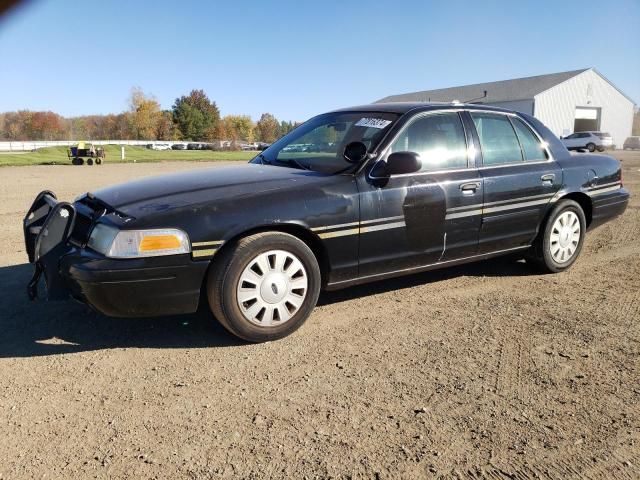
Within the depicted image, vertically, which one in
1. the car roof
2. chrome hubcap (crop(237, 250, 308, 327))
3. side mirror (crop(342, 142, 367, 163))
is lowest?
chrome hubcap (crop(237, 250, 308, 327))

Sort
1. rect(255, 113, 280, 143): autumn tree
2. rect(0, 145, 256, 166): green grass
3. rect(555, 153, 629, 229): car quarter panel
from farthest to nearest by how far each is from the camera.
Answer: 1. rect(255, 113, 280, 143): autumn tree
2. rect(0, 145, 256, 166): green grass
3. rect(555, 153, 629, 229): car quarter panel

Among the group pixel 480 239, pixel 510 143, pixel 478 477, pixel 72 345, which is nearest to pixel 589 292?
pixel 480 239

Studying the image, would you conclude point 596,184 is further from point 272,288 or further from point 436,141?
point 272,288

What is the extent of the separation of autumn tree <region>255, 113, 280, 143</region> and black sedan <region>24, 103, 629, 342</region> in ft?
349

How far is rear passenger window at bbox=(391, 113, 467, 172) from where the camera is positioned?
4215mm

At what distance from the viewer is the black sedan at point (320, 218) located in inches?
128

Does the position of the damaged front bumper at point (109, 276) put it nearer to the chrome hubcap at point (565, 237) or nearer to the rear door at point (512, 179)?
the rear door at point (512, 179)

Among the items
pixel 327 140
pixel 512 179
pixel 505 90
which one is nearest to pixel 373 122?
pixel 327 140

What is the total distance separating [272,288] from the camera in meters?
3.54

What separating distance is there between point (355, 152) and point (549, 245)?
7.43 ft

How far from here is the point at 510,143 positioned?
482cm

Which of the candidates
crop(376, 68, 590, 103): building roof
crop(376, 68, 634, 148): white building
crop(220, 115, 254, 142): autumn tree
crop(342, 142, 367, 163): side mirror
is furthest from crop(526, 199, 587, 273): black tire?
crop(220, 115, 254, 142): autumn tree

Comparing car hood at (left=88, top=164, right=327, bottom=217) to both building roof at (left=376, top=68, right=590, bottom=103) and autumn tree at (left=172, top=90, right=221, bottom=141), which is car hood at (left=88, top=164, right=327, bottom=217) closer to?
building roof at (left=376, top=68, right=590, bottom=103)

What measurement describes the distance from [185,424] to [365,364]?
1.14 m
